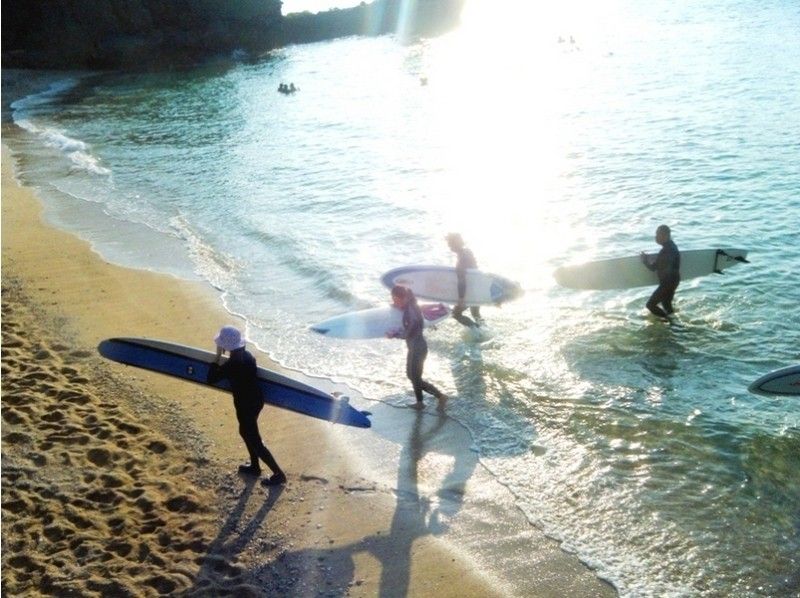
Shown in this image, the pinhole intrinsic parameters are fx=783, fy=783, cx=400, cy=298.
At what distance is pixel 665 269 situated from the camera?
12.2 meters

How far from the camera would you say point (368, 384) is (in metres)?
10.8

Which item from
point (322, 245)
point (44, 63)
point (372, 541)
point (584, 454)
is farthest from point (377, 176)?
point (44, 63)

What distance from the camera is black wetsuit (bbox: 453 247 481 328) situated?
11.9m

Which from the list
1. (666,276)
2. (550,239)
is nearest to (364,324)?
(666,276)

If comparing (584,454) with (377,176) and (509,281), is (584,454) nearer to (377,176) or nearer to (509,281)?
(509,281)

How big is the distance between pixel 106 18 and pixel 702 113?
175 ft

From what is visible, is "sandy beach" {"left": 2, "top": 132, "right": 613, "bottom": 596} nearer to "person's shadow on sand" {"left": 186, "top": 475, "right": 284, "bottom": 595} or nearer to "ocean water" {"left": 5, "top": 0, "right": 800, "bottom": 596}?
"person's shadow on sand" {"left": 186, "top": 475, "right": 284, "bottom": 595}

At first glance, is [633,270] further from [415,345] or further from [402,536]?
[402,536]

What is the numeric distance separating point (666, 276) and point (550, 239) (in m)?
5.80

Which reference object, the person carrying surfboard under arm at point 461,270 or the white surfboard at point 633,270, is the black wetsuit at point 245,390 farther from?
the white surfboard at point 633,270

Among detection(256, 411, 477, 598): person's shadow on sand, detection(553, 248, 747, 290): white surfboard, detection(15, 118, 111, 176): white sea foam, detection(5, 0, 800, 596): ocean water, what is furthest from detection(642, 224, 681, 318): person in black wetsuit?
detection(15, 118, 111, 176): white sea foam

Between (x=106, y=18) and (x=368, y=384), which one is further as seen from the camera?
(x=106, y=18)

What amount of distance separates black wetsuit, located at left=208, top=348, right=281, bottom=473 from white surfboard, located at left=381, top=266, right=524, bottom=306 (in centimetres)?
538

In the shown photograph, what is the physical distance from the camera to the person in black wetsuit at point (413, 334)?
9.23 m
